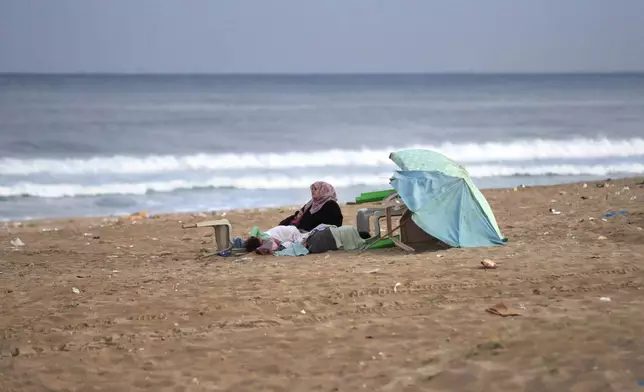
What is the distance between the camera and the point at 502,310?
5.77 meters

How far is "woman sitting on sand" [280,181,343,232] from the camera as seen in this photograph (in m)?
9.08

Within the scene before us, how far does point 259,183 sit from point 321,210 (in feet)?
28.5

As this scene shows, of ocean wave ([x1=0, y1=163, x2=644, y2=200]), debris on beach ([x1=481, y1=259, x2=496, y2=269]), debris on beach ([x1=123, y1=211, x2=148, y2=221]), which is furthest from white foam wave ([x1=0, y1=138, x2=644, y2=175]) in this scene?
debris on beach ([x1=481, y1=259, x2=496, y2=269])

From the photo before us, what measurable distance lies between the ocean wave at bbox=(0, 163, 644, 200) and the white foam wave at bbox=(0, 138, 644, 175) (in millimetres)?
2181

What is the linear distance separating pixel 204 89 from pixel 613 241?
45442 mm

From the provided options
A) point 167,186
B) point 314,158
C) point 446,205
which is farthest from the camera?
point 314,158

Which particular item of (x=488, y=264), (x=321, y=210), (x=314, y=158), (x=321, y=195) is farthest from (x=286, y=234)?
(x=314, y=158)

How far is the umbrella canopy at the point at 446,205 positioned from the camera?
27.6 ft

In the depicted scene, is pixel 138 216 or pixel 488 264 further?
pixel 138 216

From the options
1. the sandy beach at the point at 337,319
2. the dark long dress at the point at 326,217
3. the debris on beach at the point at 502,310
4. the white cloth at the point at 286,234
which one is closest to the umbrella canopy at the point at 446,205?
the sandy beach at the point at 337,319

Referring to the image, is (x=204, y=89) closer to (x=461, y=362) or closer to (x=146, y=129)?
(x=146, y=129)

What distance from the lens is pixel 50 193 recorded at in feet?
54.1

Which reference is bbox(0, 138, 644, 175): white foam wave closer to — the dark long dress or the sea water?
the sea water

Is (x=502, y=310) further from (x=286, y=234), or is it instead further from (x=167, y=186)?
A: (x=167, y=186)
